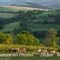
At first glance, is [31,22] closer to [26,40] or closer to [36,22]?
[36,22]

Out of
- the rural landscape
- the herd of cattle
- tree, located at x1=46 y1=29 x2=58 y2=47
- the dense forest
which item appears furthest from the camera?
the dense forest

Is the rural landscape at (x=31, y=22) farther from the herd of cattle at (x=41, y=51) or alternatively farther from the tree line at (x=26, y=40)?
the herd of cattle at (x=41, y=51)

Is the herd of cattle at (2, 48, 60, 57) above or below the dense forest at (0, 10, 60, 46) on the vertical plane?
below

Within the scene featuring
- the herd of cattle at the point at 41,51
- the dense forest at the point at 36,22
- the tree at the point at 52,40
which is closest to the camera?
the herd of cattle at the point at 41,51

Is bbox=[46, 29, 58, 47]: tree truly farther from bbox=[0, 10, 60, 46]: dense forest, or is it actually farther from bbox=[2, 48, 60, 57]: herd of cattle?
bbox=[0, 10, 60, 46]: dense forest

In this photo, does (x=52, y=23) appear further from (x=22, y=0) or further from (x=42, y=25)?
(x=22, y=0)

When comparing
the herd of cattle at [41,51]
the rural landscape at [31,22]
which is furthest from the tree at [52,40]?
the herd of cattle at [41,51]

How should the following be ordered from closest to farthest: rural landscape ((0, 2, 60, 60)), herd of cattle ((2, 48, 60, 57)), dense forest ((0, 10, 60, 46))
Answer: herd of cattle ((2, 48, 60, 57)), rural landscape ((0, 2, 60, 60)), dense forest ((0, 10, 60, 46))

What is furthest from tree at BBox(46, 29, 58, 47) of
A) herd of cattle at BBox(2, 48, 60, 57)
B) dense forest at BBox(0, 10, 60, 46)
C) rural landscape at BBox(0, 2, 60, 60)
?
dense forest at BBox(0, 10, 60, 46)

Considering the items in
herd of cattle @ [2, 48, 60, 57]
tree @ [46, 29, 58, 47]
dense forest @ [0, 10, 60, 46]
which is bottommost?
herd of cattle @ [2, 48, 60, 57]

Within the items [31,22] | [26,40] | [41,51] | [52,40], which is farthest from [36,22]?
[41,51]

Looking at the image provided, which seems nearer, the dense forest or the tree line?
the tree line

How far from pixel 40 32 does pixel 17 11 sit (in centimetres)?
357

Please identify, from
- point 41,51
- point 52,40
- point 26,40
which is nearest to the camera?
point 41,51
